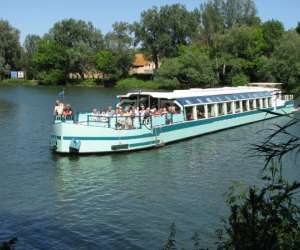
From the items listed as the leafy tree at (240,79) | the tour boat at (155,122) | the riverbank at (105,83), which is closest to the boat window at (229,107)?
the tour boat at (155,122)

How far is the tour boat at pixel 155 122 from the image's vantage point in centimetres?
2650

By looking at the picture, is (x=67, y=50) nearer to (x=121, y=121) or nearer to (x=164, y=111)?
(x=164, y=111)

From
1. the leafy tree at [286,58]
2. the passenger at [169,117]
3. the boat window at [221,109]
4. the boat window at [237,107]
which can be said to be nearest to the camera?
the passenger at [169,117]

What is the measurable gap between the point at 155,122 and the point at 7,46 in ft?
301

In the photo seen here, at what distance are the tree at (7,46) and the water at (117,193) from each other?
8628cm

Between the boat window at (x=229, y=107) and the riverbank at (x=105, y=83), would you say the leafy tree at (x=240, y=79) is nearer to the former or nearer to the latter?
the riverbank at (x=105, y=83)

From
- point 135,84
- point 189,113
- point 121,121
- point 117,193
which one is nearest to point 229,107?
point 189,113

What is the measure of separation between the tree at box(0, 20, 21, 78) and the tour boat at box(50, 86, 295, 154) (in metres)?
82.3

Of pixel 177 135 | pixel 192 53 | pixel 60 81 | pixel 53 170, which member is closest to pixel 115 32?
pixel 60 81

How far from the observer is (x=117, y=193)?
64.6 ft

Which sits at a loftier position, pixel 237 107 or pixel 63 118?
pixel 237 107

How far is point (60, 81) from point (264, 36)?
41484 mm

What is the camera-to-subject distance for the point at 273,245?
6.42m

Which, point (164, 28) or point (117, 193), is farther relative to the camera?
point (164, 28)
